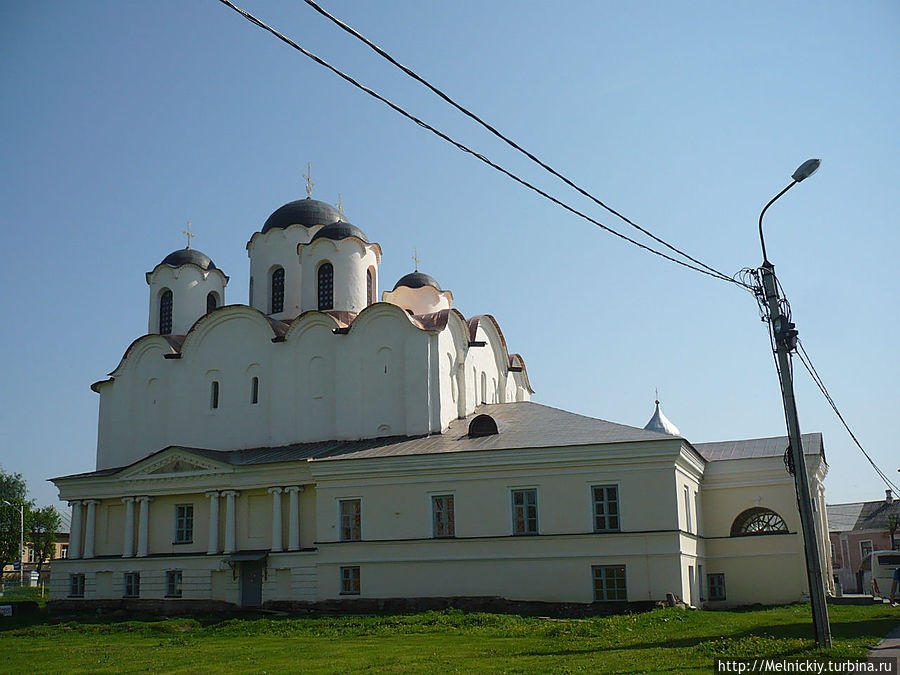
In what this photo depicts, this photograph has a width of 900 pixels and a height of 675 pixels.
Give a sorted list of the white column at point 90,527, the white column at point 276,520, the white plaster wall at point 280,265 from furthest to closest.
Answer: the white plaster wall at point 280,265 < the white column at point 90,527 < the white column at point 276,520

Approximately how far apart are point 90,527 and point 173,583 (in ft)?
13.3

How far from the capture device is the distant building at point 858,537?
52.5 metres

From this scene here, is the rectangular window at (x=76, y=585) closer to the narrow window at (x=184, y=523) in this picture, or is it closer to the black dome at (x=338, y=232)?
the narrow window at (x=184, y=523)

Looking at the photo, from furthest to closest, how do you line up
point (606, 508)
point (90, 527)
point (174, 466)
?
point (90, 527), point (174, 466), point (606, 508)

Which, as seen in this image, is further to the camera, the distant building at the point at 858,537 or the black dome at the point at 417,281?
the distant building at the point at 858,537

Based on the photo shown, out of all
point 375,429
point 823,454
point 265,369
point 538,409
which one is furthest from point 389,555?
point 823,454

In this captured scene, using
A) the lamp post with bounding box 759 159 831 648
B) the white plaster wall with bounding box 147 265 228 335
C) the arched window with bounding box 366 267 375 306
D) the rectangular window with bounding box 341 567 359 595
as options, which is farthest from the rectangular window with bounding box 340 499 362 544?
the lamp post with bounding box 759 159 831 648

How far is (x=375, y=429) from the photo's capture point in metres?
30.8

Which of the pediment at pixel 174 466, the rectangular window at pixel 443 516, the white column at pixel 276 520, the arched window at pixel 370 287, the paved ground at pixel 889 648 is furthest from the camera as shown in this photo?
the arched window at pixel 370 287

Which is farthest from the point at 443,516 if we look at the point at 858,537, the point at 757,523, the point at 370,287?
the point at 858,537

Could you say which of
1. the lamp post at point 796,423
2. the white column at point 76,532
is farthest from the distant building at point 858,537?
the lamp post at point 796,423

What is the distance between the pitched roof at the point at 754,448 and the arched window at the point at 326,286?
47.6 feet

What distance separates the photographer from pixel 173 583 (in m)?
29.5

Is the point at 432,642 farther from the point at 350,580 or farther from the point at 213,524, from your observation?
the point at 213,524
